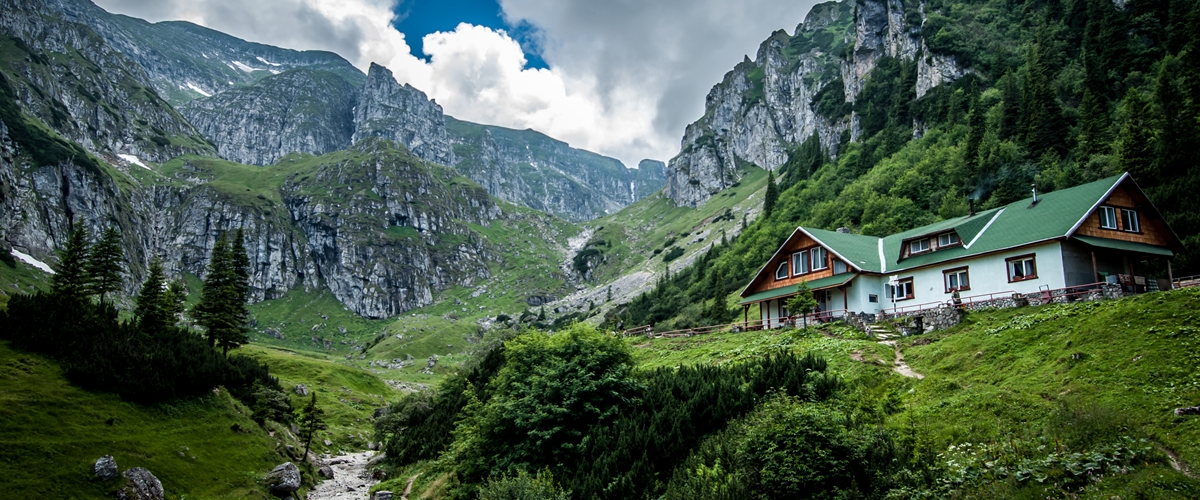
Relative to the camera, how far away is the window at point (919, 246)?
39.0m

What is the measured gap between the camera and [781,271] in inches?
1834

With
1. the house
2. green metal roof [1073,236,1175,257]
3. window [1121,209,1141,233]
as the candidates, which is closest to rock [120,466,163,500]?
the house

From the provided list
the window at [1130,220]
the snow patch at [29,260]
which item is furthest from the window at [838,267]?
the snow patch at [29,260]

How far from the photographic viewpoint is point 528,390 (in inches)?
1065

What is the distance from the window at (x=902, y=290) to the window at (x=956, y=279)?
8.56ft

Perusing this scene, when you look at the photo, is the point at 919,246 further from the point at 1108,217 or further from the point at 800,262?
the point at 1108,217

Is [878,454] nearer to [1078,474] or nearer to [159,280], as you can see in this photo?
[1078,474]

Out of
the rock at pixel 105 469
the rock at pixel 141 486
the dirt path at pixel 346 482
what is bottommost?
the dirt path at pixel 346 482

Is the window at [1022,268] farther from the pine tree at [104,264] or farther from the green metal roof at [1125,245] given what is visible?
the pine tree at [104,264]

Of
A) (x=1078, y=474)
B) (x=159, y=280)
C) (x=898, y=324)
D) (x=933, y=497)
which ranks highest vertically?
(x=159, y=280)

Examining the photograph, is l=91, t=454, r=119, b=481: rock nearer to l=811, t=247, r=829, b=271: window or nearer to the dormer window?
the dormer window

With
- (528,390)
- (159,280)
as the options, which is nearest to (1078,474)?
(528,390)

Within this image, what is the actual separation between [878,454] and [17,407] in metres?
36.0

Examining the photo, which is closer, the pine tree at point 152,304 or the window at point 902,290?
the window at point 902,290
